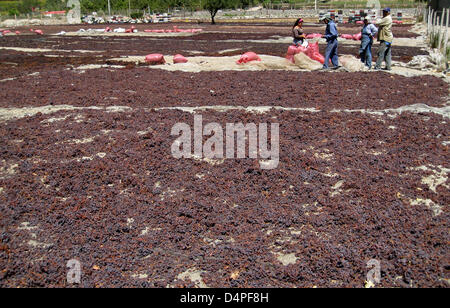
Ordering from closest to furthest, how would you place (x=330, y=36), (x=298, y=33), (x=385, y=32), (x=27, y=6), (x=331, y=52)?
(x=385, y=32), (x=330, y=36), (x=331, y=52), (x=298, y=33), (x=27, y=6)

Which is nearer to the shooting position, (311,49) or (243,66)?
(243,66)

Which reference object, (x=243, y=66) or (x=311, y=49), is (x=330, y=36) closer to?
(x=311, y=49)

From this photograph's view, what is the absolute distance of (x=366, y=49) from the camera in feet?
45.1

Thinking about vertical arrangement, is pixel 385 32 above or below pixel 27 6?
below

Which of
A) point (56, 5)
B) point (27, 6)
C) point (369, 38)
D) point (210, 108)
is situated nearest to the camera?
point (210, 108)

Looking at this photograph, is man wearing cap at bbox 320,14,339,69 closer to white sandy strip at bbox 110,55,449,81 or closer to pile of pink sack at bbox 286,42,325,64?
white sandy strip at bbox 110,55,449,81

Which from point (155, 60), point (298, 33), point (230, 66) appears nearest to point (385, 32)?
point (298, 33)

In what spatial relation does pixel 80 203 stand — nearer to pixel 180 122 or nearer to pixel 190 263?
pixel 190 263

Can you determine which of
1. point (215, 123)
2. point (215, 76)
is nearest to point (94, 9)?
point (215, 76)

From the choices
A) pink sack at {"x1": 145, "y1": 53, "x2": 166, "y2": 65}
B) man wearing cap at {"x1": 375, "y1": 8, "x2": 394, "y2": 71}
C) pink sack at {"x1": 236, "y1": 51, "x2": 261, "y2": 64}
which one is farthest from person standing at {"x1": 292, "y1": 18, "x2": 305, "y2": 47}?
pink sack at {"x1": 145, "y1": 53, "x2": 166, "y2": 65}

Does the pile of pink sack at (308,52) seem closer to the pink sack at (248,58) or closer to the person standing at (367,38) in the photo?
the pink sack at (248,58)

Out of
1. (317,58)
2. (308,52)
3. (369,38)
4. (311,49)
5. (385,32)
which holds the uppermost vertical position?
(385,32)

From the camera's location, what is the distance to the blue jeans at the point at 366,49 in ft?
43.4

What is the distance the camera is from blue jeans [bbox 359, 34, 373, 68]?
520 inches
